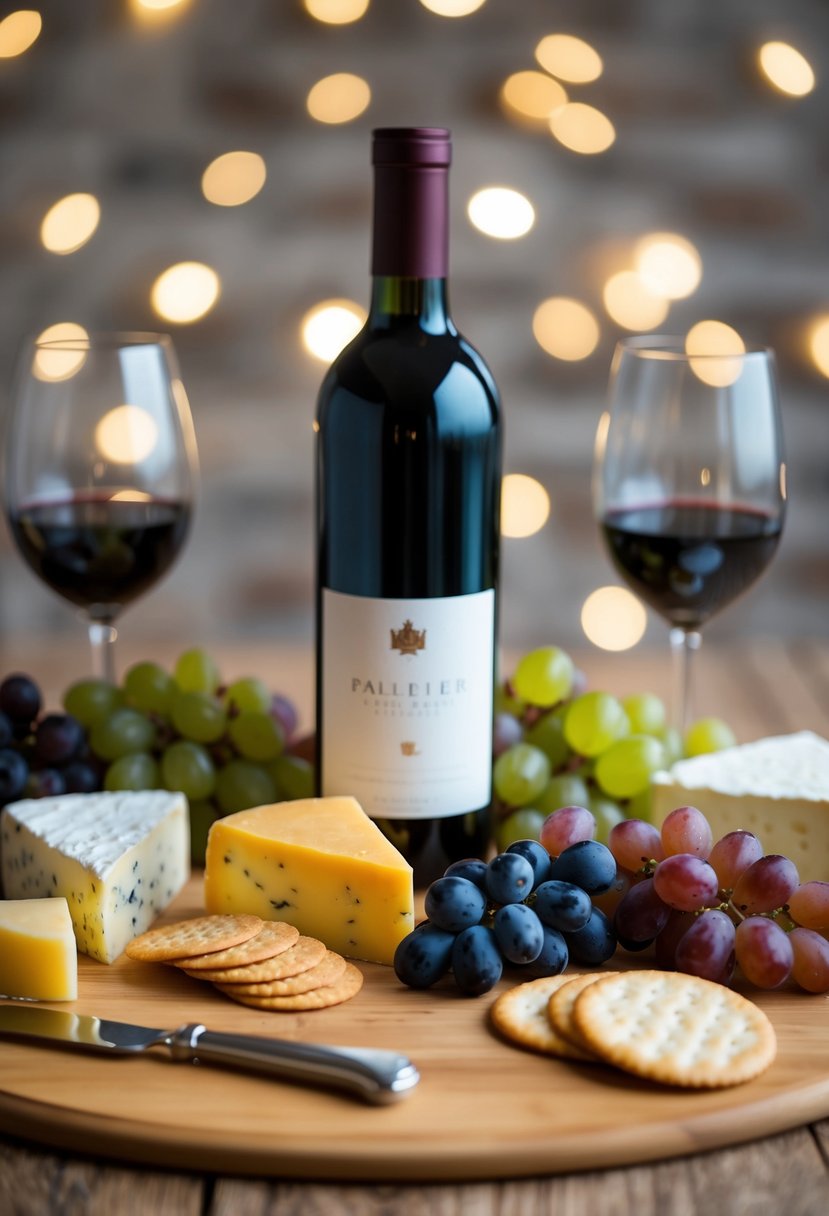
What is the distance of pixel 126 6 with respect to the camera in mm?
1552

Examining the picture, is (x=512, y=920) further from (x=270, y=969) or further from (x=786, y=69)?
(x=786, y=69)

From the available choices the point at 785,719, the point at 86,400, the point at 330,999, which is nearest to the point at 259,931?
the point at 330,999

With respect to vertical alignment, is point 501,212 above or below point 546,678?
above

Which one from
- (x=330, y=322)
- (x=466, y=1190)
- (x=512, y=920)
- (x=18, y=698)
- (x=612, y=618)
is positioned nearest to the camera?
(x=466, y=1190)

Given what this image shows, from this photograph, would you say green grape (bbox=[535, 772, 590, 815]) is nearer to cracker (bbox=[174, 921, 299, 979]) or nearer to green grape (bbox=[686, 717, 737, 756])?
green grape (bbox=[686, 717, 737, 756])

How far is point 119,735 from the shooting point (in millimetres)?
1038

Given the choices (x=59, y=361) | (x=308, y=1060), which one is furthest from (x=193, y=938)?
(x=59, y=361)

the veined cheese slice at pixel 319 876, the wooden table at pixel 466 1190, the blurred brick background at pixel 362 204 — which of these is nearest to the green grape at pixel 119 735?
the veined cheese slice at pixel 319 876

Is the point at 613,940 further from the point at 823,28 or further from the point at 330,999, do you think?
the point at 823,28

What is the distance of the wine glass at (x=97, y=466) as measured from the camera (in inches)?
41.1

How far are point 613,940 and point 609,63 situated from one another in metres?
1.14

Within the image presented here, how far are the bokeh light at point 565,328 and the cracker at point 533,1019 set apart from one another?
3.41 feet

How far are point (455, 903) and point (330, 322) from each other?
1016 millimetres

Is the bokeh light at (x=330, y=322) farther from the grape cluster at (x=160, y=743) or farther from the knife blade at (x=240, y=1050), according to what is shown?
the knife blade at (x=240, y=1050)
